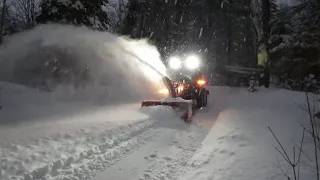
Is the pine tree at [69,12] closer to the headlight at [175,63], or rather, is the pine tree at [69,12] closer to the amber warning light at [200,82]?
the headlight at [175,63]

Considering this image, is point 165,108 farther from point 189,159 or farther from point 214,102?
point 214,102

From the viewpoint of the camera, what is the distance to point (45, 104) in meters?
16.0

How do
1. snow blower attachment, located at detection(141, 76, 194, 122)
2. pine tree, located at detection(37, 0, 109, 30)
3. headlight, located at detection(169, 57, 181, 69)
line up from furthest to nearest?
pine tree, located at detection(37, 0, 109, 30), headlight, located at detection(169, 57, 181, 69), snow blower attachment, located at detection(141, 76, 194, 122)

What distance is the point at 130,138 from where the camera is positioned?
9.14m

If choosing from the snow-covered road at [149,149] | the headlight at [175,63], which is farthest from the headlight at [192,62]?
the snow-covered road at [149,149]

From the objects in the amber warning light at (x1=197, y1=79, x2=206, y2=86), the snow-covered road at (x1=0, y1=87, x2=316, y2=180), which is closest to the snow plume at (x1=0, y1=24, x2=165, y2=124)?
the amber warning light at (x1=197, y1=79, x2=206, y2=86)

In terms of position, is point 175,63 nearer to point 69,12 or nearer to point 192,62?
point 192,62

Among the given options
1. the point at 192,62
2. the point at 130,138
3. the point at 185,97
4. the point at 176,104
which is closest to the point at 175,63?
the point at 192,62

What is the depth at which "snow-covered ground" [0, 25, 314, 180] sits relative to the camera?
20.6 ft

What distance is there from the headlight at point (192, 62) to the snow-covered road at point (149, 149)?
420cm

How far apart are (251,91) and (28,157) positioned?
50.6 ft

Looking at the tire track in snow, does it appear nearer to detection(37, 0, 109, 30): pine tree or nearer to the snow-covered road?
the snow-covered road

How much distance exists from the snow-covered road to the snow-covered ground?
0.02 meters

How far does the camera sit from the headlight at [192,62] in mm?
15156
